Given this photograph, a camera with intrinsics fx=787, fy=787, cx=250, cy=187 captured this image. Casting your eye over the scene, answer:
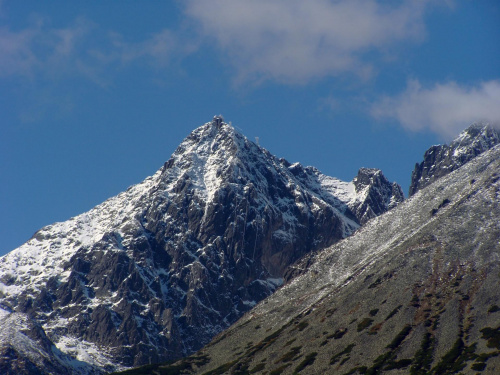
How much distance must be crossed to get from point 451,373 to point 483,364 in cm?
812

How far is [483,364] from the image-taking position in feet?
637

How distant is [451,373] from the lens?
19625 cm
